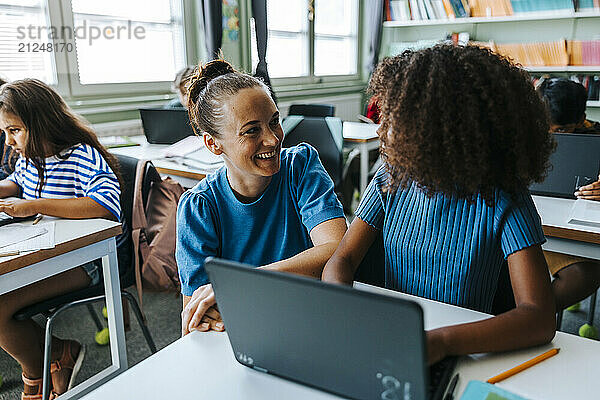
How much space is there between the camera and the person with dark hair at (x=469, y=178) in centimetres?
84

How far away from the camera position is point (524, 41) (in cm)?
515

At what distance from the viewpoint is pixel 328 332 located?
0.63 meters

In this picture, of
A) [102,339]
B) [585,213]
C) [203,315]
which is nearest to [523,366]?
[203,315]

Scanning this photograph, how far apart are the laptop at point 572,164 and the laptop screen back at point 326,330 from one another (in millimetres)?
1334

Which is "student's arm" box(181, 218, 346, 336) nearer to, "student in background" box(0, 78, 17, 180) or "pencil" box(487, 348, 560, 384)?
"pencil" box(487, 348, 560, 384)

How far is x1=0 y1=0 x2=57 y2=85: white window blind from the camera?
10.0ft

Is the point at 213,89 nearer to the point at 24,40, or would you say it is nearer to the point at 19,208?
the point at 19,208

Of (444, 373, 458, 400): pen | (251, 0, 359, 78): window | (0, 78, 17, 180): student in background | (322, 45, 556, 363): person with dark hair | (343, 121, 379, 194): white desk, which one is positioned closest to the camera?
(444, 373, 458, 400): pen

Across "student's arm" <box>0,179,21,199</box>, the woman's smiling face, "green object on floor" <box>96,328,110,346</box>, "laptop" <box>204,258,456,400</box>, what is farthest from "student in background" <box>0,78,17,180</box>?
"laptop" <box>204,258,456,400</box>

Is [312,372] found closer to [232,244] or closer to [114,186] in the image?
[232,244]

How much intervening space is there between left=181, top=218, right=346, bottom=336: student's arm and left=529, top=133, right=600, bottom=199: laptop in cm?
91

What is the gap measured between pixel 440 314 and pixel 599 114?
488 centimetres

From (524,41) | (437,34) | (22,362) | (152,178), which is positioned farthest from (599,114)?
(22,362)

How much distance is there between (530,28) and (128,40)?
3.89 m
